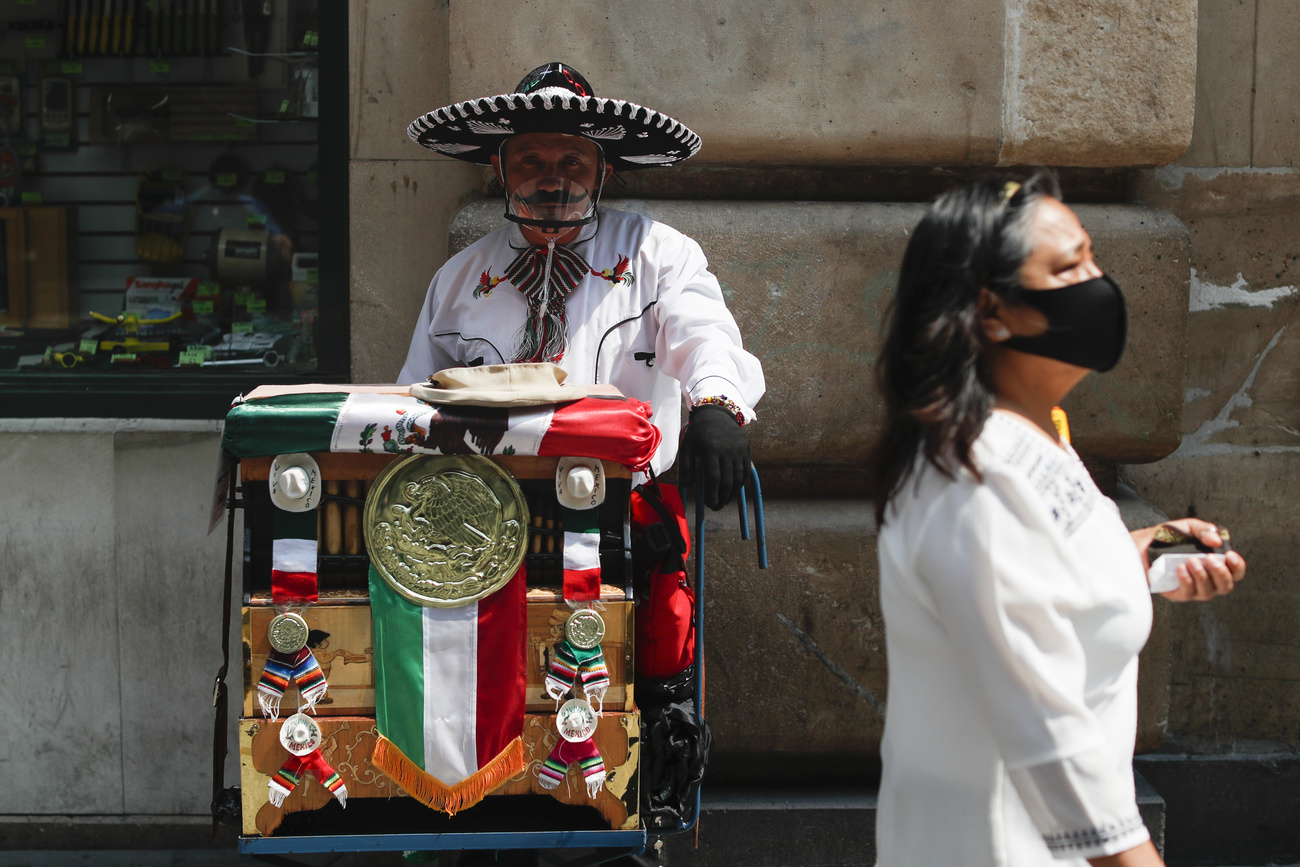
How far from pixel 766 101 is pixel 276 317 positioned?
5.95 feet

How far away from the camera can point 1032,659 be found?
1.22 m

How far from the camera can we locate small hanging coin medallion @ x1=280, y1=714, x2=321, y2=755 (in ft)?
6.80

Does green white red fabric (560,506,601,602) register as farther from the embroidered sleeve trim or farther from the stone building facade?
the stone building facade

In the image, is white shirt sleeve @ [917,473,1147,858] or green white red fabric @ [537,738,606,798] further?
green white red fabric @ [537,738,606,798]

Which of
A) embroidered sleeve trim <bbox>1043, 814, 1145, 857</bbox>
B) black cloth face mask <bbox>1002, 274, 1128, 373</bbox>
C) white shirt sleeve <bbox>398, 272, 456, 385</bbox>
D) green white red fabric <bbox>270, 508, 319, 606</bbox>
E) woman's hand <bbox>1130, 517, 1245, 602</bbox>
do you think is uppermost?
black cloth face mask <bbox>1002, 274, 1128, 373</bbox>

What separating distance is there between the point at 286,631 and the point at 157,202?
2.37 metres

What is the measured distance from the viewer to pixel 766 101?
3.30 m

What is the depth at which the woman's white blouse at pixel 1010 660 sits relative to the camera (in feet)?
4.03

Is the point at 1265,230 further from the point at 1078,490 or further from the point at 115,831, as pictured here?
the point at 115,831

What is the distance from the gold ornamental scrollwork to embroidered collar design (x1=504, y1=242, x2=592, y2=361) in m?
0.63

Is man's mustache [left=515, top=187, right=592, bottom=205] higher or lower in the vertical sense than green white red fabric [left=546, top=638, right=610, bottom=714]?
higher

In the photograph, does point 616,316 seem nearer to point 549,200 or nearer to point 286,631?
point 549,200

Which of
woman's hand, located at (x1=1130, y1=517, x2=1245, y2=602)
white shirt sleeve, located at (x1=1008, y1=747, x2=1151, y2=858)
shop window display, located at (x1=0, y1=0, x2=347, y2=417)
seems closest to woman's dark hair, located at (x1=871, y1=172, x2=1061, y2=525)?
white shirt sleeve, located at (x1=1008, y1=747, x2=1151, y2=858)

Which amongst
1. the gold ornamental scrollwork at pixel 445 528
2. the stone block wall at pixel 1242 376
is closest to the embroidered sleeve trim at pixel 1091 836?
the gold ornamental scrollwork at pixel 445 528
